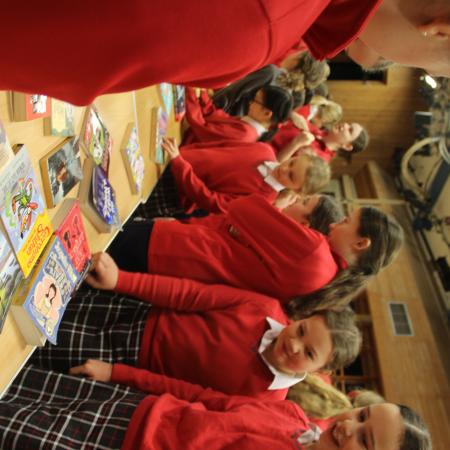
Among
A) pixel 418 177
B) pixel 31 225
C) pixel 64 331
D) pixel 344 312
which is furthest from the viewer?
pixel 418 177

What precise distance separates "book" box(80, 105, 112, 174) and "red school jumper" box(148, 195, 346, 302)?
41 cm

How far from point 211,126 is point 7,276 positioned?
5.23 feet

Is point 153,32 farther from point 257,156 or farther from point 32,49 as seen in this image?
point 257,156

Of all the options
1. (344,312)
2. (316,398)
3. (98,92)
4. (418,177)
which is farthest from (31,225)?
(418,177)

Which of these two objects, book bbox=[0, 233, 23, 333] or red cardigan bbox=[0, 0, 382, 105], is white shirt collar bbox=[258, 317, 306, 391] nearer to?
book bbox=[0, 233, 23, 333]

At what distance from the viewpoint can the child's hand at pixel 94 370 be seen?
1068mm

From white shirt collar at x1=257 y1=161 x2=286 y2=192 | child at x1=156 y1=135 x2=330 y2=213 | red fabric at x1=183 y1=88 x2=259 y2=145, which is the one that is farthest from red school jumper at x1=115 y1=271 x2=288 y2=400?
red fabric at x1=183 y1=88 x2=259 y2=145

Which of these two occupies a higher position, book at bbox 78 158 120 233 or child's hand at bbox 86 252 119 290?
book at bbox 78 158 120 233

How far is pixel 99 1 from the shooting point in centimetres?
29

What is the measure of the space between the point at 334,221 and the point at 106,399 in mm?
1156

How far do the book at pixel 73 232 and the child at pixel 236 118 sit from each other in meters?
1.26

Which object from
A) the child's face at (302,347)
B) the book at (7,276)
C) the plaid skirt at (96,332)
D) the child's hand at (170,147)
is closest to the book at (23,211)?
the book at (7,276)

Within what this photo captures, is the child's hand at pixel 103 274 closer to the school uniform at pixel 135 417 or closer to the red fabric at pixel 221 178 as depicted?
the school uniform at pixel 135 417

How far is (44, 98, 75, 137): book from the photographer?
0.75 m
